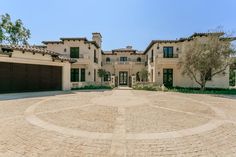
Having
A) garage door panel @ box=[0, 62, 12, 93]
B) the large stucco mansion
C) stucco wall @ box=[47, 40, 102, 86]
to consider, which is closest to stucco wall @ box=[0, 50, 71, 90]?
the large stucco mansion

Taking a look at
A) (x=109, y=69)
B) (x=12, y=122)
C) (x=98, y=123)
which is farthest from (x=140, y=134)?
(x=109, y=69)

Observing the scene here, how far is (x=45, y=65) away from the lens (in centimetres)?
1633

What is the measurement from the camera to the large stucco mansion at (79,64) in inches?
553

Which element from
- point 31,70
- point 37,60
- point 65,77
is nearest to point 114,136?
point 31,70

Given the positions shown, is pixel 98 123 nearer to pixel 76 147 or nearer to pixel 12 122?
pixel 76 147

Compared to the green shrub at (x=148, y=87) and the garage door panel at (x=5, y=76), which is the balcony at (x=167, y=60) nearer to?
the green shrub at (x=148, y=87)

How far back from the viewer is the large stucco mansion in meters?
14.0

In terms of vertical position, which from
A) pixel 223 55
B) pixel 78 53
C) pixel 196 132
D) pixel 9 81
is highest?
pixel 78 53

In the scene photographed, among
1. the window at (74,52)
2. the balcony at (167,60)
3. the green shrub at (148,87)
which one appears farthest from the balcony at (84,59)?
the balcony at (167,60)

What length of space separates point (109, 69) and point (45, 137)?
91.4ft

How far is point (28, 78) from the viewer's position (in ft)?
49.1

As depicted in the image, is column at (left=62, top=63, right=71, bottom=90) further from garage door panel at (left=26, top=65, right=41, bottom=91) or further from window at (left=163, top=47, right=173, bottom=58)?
window at (left=163, top=47, right=173, bottom=58)

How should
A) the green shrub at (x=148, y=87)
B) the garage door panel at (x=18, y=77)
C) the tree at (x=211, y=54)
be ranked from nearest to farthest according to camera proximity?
the garage door panel at (x=18, y=77) → the tree at (x=211, y=54) → the green shrub at (x=148, y=87)

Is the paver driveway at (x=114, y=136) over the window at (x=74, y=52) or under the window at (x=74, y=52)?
under
